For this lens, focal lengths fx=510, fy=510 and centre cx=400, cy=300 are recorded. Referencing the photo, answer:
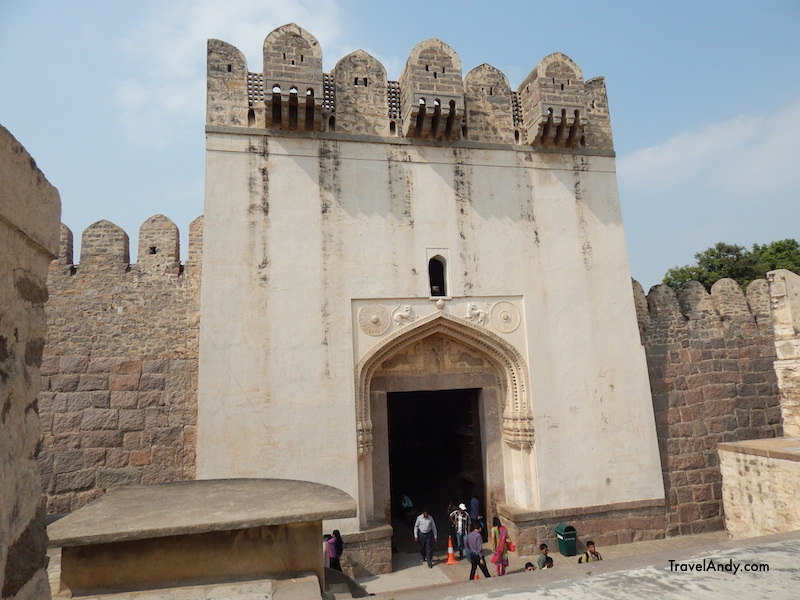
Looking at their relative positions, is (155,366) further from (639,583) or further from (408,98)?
(639,583)

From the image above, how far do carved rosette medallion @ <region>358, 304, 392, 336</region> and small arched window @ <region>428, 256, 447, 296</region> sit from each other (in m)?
0.98

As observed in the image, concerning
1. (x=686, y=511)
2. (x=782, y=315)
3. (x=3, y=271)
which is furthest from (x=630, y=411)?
(x=3, y=271)

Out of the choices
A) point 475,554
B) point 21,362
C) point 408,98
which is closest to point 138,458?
point 475,554

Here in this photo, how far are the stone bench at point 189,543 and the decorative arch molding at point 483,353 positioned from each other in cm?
421

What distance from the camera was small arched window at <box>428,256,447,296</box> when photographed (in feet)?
26.3

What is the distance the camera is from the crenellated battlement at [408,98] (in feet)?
24.8

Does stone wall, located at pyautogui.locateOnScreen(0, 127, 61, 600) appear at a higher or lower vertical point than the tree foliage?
lower

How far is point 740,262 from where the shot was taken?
22766 mm

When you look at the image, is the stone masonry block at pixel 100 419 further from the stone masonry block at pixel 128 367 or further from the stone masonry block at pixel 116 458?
the stone masonry block at pixel 128 367

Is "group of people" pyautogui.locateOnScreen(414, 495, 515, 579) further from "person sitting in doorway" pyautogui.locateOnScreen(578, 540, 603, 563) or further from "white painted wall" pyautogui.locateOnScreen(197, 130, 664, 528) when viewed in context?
"person sitting in doorway" pyautogui.locateOnScreen(578, 540, 603, 563)

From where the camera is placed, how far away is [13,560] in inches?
52.8

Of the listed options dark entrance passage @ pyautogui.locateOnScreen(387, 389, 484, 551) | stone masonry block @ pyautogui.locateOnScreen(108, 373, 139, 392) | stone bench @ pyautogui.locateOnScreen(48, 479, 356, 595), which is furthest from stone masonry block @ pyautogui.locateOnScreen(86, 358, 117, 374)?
dark entrance passage @ pyautogui.locateOnScreen(387, 389, 484, 551)

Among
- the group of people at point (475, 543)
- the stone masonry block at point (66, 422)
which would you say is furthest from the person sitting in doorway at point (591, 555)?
the stone masonry block at point (66, 422)

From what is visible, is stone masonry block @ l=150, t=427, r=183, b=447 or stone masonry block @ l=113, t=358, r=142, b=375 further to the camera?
stone masonry block @ l=113, t=358, r=142, b=375
